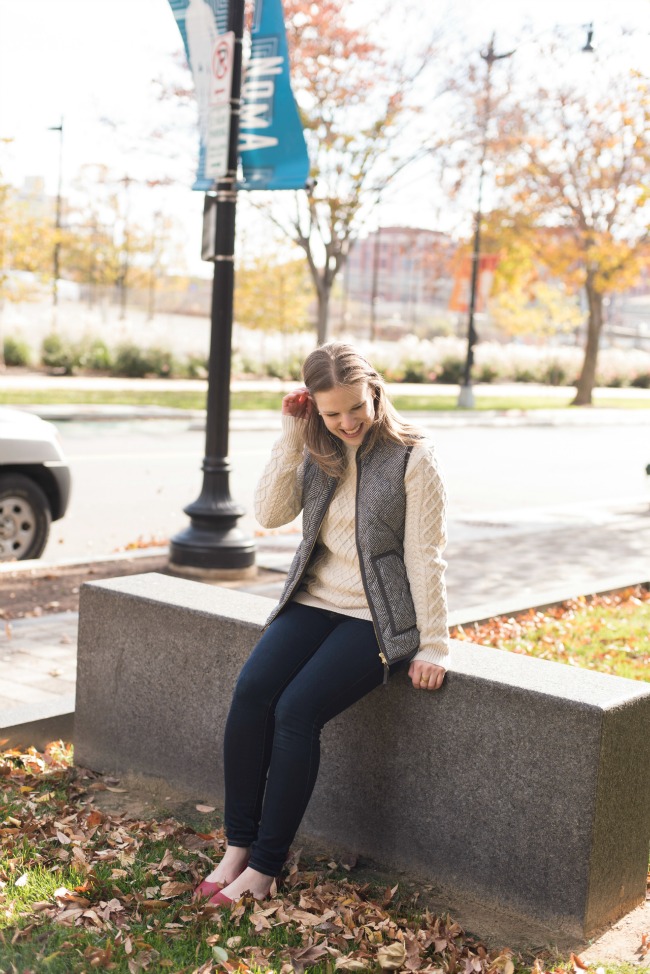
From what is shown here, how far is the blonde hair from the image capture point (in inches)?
141

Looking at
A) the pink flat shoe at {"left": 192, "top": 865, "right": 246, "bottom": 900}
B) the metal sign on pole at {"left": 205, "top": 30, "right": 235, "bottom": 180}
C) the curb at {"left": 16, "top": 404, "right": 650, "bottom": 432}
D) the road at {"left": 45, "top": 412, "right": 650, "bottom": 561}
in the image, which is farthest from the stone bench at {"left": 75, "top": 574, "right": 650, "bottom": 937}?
the curb at {"left": 16, "top": 404, "right": 650, "bottom": 432}

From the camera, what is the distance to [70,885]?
349 cm

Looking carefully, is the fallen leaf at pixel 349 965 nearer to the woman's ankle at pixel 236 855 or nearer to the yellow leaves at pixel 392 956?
the yellow leaves at pixel 392 956

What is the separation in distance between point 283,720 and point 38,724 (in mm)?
1714

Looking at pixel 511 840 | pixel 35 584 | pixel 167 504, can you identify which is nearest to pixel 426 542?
pixel 511 840

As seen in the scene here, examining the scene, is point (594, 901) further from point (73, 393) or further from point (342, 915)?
point (73, 393)

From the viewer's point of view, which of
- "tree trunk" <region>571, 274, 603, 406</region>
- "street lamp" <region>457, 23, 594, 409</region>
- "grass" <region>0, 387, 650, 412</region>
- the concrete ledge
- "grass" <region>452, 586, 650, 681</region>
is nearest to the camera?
the concrete ledge

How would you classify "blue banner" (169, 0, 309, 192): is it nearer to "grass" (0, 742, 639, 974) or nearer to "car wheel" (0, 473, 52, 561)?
"car wheel" (0, 473, 52, 561)

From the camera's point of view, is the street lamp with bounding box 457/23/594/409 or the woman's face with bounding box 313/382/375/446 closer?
the woman's face with bounding box 313/382/375/446

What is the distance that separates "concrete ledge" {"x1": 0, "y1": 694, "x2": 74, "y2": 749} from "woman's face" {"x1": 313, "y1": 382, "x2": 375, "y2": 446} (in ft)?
6.51

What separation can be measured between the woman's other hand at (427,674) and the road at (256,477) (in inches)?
230

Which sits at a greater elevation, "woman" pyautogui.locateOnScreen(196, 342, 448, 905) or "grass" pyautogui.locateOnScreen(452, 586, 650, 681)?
"woman" pyautogui.locateOnScreen(196, 342, 448, 905)

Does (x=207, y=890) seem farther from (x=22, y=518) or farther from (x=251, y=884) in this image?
(x=22, y=518)

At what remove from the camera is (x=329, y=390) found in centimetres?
358
